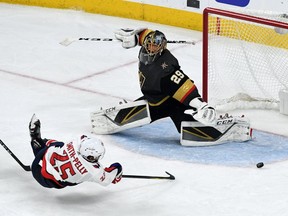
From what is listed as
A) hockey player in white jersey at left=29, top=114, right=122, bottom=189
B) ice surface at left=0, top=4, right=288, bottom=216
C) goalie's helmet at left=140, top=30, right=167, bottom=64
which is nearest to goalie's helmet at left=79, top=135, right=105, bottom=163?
hockey player in white jersey at left=29, top=114, right=122, bottom=189

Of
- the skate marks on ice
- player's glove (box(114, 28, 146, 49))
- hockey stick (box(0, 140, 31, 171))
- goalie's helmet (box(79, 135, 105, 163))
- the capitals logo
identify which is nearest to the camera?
goalie's helmet (box(79, 135, 105, 163))

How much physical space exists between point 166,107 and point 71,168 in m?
1.05

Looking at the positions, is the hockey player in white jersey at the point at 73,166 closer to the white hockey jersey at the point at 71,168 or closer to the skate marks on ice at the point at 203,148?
the white hockey jersey at the point at 71,168

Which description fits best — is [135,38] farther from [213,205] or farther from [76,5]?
[76,5]

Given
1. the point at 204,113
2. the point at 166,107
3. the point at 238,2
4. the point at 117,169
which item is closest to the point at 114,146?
the point at 166,107

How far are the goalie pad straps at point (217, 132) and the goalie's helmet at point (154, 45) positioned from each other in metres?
0.41

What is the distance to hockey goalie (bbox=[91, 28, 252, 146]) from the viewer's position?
491 centimetres

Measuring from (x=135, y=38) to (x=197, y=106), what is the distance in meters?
0.62

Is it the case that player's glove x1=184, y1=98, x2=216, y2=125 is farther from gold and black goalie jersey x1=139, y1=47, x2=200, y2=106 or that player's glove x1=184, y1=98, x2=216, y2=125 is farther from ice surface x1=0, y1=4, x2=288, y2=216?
ice surface x1=0, y1=4, x2=288, y2=216

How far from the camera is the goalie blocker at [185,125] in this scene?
5.01 meters

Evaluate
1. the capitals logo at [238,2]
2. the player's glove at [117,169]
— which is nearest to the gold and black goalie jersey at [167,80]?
the player's glove at [117,169]

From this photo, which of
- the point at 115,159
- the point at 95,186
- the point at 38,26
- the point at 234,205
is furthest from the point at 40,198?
the point at 38,26

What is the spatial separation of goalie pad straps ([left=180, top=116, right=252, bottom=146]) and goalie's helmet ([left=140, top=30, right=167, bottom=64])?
16.1 inches

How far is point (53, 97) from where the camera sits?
6020mm
